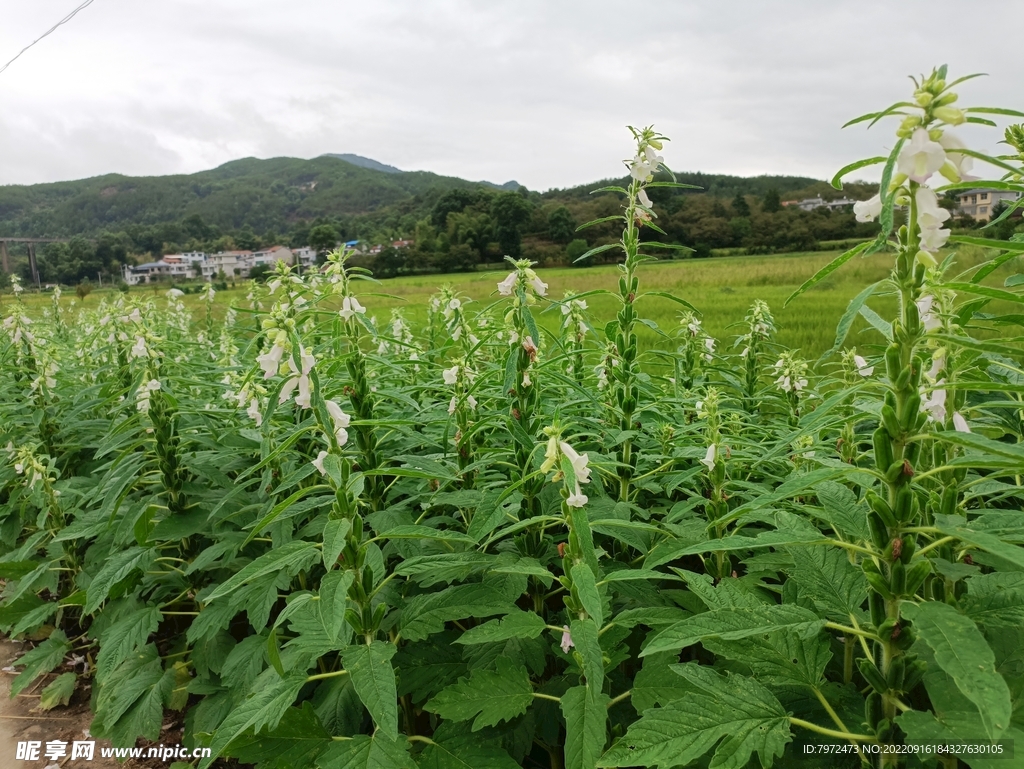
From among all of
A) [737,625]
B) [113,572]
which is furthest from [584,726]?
[113,572]

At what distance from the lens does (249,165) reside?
9850 cm

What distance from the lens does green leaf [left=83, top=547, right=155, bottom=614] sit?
2.42m

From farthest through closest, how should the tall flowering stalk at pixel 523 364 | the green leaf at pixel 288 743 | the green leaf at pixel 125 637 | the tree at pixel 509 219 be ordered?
the tree at pixel 509 219, the green leaf at pixel 125 637, the tall flowering stalk at pixel 523 364, the green leaf at pixel 288 743

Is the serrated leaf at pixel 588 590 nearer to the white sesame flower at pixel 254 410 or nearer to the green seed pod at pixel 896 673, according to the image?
the green seed pod at pixel 896 673

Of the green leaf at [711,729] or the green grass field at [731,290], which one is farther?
the green grass field at [731,290]

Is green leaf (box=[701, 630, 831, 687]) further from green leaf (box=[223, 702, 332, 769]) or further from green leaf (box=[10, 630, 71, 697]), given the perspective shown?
green leaf (box=[10, 630, 71, 697])

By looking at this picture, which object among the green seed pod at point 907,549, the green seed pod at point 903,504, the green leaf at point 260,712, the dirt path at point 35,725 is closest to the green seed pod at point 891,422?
the green seed pod at point 903,504

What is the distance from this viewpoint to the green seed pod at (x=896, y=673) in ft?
3.91

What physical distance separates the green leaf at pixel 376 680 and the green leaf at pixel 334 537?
0.30 metres

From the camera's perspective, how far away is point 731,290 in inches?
530

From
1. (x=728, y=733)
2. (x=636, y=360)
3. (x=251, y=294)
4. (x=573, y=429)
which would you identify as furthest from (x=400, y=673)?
(x=251, y=294)

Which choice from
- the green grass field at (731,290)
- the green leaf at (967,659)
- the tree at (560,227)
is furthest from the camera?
the tree at (560,227)

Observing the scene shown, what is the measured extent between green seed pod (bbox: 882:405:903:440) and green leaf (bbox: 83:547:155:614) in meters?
2.87

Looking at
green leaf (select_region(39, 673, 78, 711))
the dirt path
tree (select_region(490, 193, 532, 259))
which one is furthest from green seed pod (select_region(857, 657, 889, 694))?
tree (select_region(490, 193, 532, 259))
